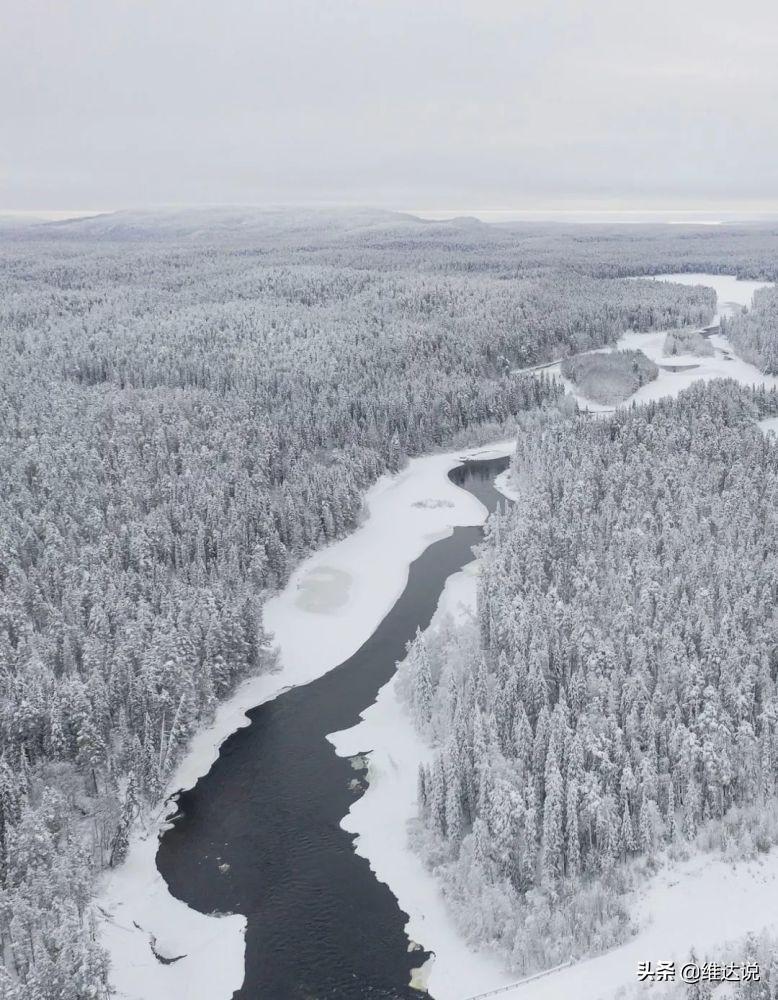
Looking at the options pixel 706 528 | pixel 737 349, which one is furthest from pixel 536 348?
pixel 706 528

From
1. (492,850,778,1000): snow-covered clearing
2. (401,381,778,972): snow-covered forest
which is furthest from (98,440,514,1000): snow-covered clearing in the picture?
(492,850,778,1000): snow-covered clearing

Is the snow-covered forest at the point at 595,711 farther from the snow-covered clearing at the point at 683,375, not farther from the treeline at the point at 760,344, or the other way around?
the treeline at the point at 760,344

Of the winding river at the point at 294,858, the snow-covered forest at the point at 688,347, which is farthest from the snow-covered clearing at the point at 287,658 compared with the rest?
the snow-covered forest at the point at 688,347

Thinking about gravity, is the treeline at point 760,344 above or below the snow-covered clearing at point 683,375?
above

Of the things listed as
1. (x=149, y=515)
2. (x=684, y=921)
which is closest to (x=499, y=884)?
(x=684, y=921)

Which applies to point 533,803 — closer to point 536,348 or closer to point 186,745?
point 186,745

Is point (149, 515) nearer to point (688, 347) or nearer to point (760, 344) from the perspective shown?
point (688, 347)
